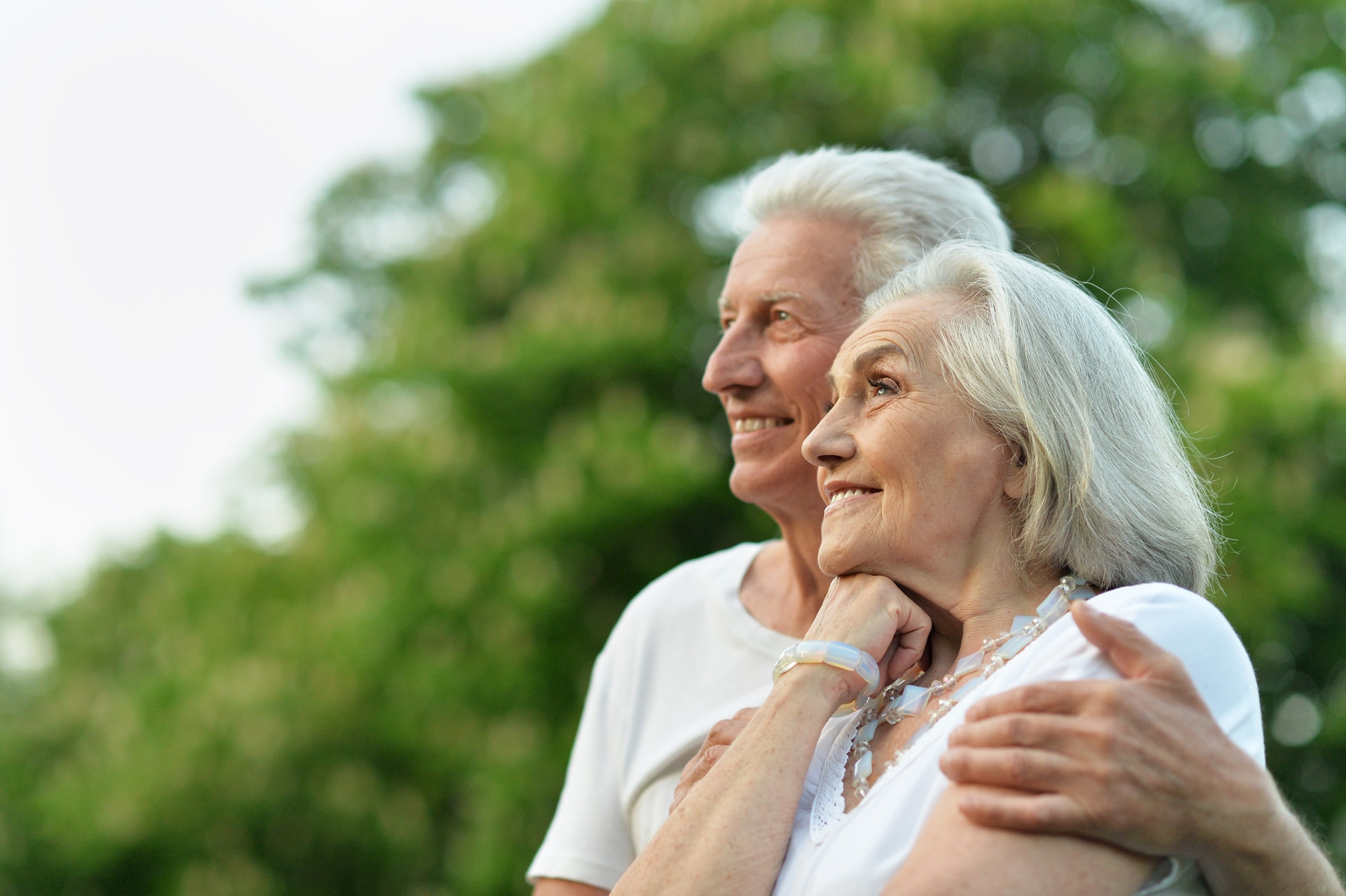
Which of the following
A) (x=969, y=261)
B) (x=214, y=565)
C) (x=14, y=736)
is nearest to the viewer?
(x=969, y=261)

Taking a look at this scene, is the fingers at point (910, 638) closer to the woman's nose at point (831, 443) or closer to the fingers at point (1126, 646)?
the woman's nose at point (831, 443)

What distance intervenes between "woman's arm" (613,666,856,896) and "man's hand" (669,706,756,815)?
0.18 metres

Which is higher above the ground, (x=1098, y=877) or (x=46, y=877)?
(x=1098, y=877)

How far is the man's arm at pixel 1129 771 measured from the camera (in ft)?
4.28

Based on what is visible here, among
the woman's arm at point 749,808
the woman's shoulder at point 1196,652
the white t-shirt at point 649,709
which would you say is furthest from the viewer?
the white t-shirt at point 649,709

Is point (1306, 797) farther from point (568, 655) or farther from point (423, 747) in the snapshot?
point (423, 747)

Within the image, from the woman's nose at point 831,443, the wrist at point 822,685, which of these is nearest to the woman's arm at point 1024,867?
the wrist at point 822,685

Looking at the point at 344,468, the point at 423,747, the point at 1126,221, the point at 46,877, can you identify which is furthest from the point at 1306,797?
the point at 46,877

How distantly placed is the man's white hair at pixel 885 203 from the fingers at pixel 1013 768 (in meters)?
1.15

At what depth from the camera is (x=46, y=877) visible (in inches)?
367

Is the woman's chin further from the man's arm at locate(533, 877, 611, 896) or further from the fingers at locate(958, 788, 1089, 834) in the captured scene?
the man's arm at locate(533, 877, 611, 896)

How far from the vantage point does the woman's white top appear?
1434 mm

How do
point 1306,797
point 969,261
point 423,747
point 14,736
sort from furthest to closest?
point 14,736
point 423,747
point 1306,797
point 969,261

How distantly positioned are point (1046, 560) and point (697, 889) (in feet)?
2.28
